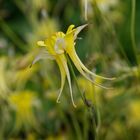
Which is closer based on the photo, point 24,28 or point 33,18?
point 33,18

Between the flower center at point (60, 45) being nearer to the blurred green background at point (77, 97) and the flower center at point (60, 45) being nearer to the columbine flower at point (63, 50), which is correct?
the columbine flower at point (63, 50)

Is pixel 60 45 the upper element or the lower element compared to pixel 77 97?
upper

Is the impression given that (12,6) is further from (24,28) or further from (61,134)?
(61,134)

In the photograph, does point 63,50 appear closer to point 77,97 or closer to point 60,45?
point 60,45

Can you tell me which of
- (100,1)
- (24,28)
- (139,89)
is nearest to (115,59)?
(139,89)

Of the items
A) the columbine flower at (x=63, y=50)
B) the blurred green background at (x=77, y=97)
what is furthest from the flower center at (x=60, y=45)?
the blurred green background at (x=77, y=97)

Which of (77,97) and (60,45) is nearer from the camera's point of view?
(60,45)

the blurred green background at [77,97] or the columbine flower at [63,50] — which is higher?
the columbine flower at [63,50]

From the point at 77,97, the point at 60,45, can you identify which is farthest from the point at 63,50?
the point at 77,97

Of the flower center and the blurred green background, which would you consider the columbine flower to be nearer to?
the flower center

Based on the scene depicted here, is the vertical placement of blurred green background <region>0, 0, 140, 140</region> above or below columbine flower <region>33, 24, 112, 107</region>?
below

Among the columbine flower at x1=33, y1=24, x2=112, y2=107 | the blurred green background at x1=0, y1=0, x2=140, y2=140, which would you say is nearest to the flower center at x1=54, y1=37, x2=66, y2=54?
the columbine flower at x1=33, y1=24, x2=112, y2=107
